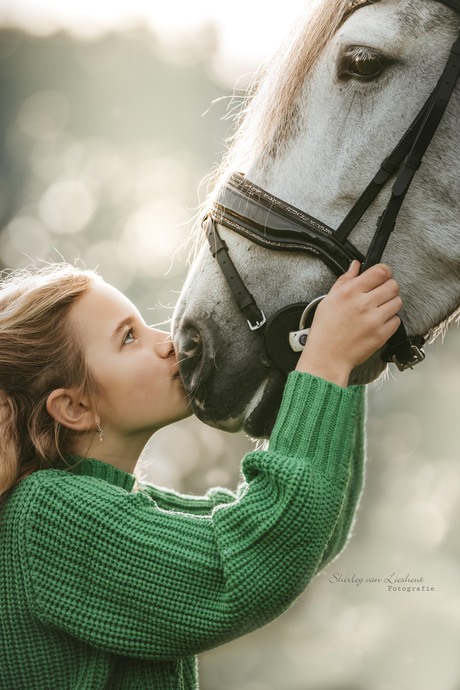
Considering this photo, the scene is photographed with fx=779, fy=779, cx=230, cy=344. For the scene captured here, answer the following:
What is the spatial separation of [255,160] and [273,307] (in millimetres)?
382

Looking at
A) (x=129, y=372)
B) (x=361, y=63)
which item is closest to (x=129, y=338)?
(x=129, y=372)

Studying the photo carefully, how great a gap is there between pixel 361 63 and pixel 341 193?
0.29m

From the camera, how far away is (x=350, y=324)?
1635 millimetres

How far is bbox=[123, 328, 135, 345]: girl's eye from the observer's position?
78.1 inches

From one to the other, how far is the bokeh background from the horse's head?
326 mm

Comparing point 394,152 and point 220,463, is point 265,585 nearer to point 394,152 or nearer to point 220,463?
point 394,152

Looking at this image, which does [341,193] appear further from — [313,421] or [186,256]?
[186,256]

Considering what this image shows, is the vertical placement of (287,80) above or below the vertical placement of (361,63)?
below

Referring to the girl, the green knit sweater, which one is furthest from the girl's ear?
the green knit sweater

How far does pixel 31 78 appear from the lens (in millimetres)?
10805

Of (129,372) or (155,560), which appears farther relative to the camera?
(129,372)

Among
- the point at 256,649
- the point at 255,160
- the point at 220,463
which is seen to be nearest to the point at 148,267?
the point at 220,463

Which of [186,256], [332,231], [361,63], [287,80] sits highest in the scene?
[361,63]

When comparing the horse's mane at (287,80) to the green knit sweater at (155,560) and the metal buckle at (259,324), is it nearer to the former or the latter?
the metal buckle at (259,324)
